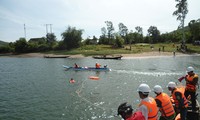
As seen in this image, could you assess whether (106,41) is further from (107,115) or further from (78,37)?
(107,115)

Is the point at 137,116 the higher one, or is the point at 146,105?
the point at 146,105

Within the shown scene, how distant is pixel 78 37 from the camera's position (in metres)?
110

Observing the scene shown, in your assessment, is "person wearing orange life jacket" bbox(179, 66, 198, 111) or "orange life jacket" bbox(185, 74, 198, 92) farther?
"orange life jacket" bbox(185, 74, 198, 92)

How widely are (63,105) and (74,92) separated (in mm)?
5259

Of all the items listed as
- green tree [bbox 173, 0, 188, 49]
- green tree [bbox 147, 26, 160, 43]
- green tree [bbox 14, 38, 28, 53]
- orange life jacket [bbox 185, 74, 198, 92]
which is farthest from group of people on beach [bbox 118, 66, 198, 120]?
green tree [bbox 147, 26, 160, 43]

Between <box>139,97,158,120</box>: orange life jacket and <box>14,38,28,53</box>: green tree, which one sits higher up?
<box>14,38,28,53</box>: green tree

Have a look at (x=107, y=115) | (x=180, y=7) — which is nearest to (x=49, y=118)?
(x=107, y=115)

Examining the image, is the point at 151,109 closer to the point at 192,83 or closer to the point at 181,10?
the point at 192,83

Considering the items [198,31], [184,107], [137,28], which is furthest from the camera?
[137,28]

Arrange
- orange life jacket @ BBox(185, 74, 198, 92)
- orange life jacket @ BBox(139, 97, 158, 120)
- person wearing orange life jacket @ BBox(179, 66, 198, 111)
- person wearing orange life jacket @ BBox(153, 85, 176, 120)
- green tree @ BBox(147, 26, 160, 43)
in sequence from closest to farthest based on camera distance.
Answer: orange life jacket @ BBox(139, 97, 158, 120) → person wearing orange life jacket @ BBox(153, 85, 176, 120) → person wearing orange life jacket @ BBox(179, 66, 198, 111) → orange life jacket @ BBox(185, 74, 198, 92) → green tree @ BBox(147, 26, 160, 43)

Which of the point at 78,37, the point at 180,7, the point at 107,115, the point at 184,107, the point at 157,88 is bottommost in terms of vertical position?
the point at 107,115

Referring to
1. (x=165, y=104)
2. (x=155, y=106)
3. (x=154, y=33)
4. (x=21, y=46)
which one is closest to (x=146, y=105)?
(x=155, y=106)

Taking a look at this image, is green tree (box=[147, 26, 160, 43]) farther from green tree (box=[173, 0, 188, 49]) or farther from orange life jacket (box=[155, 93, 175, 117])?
orange life jacket (box=[155, 93, 175, 117])

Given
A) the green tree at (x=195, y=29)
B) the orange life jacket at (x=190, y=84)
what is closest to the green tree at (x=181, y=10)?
the green tree at (x=195, y=29)
